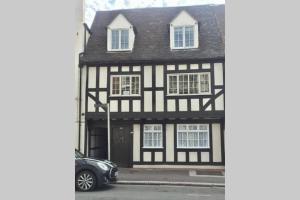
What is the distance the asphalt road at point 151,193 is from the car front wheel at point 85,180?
20 centimetres

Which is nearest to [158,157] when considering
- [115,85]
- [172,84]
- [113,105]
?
[113,105]

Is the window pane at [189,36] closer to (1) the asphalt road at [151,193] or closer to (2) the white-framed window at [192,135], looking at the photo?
(2) the white-framed window at [192,135]

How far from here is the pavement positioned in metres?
9.89

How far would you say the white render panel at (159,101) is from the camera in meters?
13.4

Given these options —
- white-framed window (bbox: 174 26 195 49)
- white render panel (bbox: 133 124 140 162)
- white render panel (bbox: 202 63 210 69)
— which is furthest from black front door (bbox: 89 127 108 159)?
white render panel (bbox: 202 63 210 69)

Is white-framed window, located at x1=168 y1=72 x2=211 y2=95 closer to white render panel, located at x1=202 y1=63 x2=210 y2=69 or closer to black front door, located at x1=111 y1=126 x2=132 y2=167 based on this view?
white render panel, located at x1=202 y1=63 x2=210 y2=69

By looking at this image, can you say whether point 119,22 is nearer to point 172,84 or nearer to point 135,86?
point 135,86

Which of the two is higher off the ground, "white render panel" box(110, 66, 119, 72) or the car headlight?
"white render panel" box(110, 66, 119, 72)

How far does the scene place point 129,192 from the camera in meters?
8.48

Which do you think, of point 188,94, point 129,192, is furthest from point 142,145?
point 129,192

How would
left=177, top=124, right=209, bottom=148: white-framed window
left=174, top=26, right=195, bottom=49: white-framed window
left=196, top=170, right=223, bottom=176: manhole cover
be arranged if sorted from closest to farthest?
left=196, top=170, right=223, bottom=176: manhole cover, left=177, top=124, right=209, bottom=148: white-framed window, left=174, top=26, right=195, bottom=49: white-framed window

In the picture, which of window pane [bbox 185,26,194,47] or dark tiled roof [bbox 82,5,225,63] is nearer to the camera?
dark tiled roof [bbox 82,5,225,63]

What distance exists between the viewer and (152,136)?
1359cm

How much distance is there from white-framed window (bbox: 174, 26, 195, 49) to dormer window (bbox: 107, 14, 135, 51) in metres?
1.97
